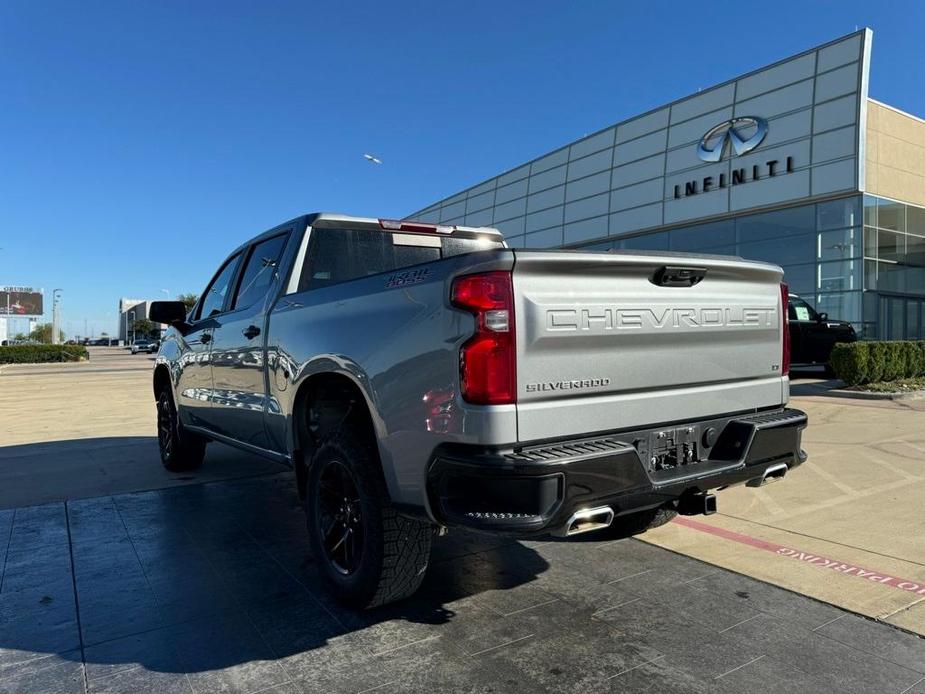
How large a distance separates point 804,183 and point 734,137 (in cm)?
360

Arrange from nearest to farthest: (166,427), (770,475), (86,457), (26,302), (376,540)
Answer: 1. (376,540)
2. (770,475)
3. (166,427)
4. (86,457)
5. (26,302)

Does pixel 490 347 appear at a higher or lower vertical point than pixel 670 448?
higher

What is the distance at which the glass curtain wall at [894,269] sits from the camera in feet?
69.1

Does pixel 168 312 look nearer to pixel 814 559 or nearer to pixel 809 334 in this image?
pixel 814 559

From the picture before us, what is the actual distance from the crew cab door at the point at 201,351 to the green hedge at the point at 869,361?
498 inches

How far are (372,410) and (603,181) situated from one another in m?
28.9

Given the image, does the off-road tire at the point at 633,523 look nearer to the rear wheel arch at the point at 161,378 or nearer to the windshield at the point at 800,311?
the rear wheel arch at the point at 161,378

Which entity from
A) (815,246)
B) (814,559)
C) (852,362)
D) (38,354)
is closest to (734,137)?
(815,246)

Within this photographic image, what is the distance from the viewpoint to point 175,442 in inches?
255

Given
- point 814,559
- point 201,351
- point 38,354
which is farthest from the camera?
point 38,354

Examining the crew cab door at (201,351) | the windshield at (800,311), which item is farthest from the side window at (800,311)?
the crew cab door at (201,351)

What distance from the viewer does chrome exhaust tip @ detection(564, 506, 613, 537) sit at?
8.41ft

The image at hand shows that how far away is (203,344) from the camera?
17.6 feet

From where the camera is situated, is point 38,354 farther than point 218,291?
Yes
